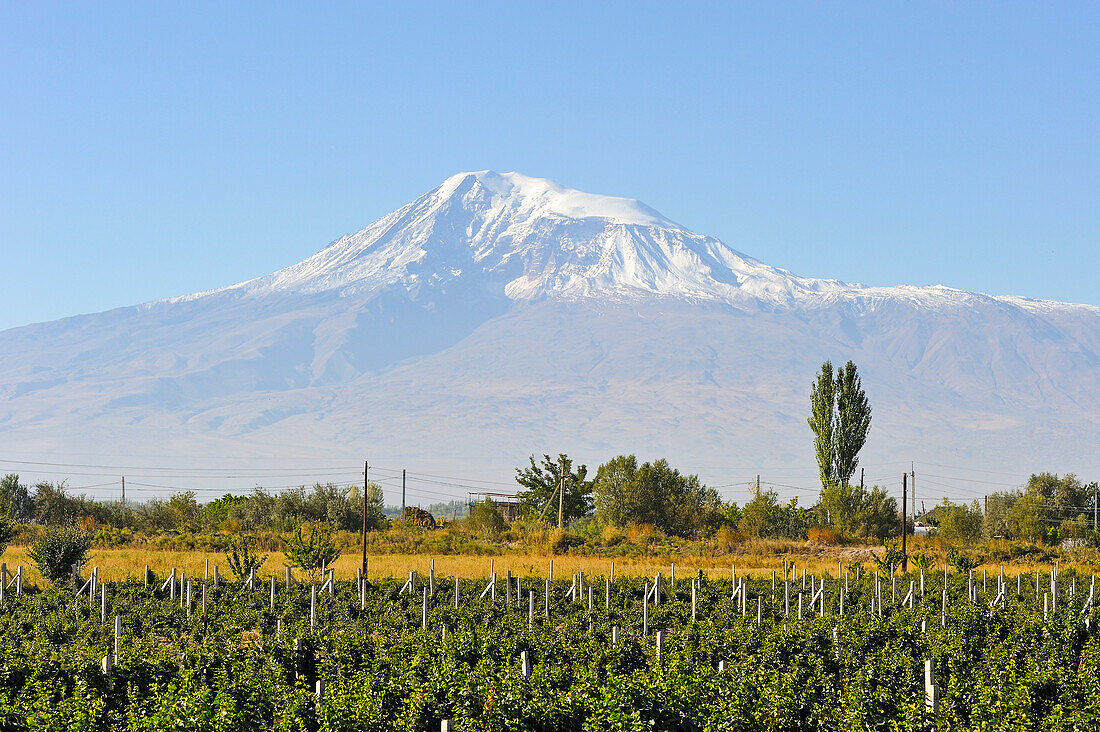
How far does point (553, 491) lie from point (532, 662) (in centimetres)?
5400

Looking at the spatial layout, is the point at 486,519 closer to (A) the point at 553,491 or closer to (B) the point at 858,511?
(A) the point at 553,491

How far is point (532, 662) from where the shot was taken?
21.4m

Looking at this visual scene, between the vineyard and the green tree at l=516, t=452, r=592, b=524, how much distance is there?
4027cm

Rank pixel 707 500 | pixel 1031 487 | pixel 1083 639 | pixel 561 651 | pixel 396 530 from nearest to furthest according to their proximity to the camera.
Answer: pixel 561 651
pixel 1083 639
pixel 396 530
pixel 707 500
pixel 1031 487

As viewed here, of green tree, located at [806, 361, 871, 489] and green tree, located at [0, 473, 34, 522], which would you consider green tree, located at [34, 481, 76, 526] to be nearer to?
green tree, located at [0, 473, 34, 522]

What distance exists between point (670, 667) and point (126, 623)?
12.8 meters

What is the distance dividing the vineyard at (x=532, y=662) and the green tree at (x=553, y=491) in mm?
40274

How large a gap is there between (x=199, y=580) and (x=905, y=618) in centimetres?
1924

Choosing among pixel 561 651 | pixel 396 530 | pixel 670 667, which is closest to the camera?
pixel 670 667

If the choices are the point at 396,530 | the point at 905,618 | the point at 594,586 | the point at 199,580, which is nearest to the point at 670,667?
the point at 905,618

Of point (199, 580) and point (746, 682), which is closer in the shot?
point (746, 682)

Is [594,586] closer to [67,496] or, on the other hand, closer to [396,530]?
[396,530]

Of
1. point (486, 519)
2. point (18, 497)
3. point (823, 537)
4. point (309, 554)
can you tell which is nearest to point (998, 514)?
point (823, 537)

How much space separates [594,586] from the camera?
34562mm
